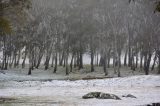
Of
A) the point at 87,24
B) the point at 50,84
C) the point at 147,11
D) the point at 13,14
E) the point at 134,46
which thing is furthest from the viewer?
the point at 134,46

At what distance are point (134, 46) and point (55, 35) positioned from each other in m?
17.1

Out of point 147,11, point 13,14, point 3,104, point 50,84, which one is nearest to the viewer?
point 3,104

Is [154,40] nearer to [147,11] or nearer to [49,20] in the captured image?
[147,11]

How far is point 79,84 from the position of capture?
142 ft

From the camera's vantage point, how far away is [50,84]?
140ft

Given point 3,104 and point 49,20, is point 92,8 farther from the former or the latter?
→ point 3,104

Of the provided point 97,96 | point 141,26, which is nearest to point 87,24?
point 141,26

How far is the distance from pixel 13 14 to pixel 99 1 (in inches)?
1144

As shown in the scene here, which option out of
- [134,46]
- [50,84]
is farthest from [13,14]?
[134,46]

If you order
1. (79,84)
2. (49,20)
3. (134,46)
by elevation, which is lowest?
(79,84)

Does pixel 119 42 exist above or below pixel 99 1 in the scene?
below

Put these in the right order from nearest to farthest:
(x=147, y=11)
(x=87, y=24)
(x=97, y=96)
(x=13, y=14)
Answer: (x=97, y=96)
(x=13, y=14)
(x=147, y=11)
(x=87, y=24)

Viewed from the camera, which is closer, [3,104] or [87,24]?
[3,104]

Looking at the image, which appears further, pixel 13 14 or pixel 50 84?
pixel 50 84
